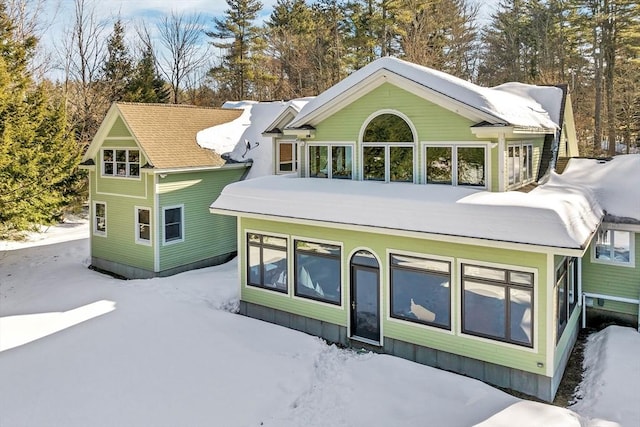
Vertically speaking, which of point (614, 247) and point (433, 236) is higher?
point (433, 236)

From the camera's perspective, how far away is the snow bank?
729 cm

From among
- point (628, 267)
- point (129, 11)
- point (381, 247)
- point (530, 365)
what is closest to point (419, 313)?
point (381, 247)

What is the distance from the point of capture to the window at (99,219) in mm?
17427

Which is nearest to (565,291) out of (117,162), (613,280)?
(613,280)

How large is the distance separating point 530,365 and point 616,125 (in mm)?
26491

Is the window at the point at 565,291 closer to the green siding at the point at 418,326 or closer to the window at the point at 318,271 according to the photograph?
the green siding at the point at 418,326

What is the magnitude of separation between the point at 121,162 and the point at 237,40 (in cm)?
2326

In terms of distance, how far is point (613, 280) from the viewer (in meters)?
10.8

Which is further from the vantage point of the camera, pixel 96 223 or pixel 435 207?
pixel 96 223

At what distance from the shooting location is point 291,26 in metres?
35.4

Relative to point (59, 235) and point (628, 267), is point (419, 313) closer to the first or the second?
point (628, 267)

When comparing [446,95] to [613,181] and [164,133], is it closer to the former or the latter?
[613,181]

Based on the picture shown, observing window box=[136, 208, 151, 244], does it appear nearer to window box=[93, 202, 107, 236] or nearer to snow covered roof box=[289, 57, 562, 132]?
window box=[93, 202, 107, 236]

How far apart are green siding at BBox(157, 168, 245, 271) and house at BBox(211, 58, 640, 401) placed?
447 cm
